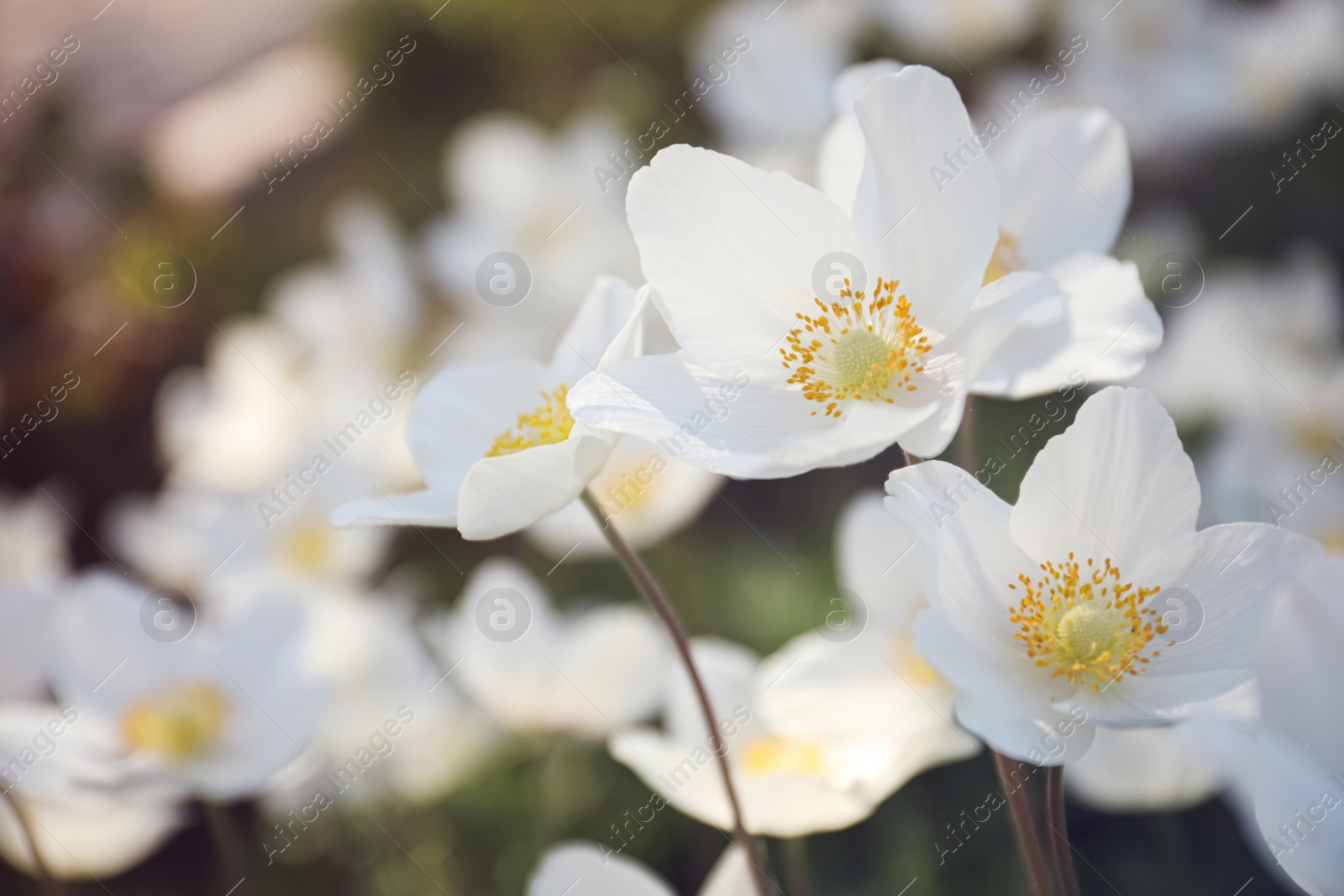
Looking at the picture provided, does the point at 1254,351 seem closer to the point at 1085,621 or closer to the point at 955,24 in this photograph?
the point at 955,24

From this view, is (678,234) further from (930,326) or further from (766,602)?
(766,602)

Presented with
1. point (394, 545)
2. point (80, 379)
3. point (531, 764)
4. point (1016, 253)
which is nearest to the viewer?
point (1016, 253)

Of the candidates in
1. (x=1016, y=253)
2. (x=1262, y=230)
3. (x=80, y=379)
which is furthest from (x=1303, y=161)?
(x=80, y=379)

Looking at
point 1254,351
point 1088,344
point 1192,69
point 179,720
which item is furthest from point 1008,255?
point 1192,69

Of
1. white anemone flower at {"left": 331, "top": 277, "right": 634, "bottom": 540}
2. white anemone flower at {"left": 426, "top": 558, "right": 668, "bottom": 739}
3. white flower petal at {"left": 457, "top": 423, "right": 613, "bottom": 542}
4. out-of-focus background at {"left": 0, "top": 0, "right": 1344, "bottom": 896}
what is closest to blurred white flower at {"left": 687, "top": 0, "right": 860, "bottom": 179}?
out-of-focus background at {"left": 0, "top": 0, "right": 1344, "bottom": 896}

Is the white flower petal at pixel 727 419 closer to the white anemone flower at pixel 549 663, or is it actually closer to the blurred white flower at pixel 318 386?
the white anemone flower at pixel 549 663

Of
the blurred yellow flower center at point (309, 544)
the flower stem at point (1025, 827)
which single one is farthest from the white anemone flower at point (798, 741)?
the blurred yellow flower center at point (309, 544)
